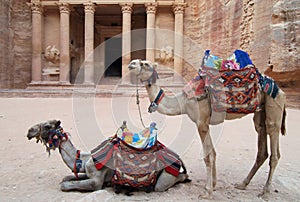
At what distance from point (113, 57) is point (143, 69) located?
26.9m

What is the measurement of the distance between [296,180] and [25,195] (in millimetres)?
3922

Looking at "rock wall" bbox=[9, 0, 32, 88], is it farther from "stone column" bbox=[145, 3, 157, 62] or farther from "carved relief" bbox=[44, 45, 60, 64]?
"stone column" bbox=[145, 3, 157, 62]

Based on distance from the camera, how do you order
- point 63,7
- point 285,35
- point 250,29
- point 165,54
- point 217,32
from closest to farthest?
point 285,35
point 250,29
point 217,32
point 63,7
point 165,54

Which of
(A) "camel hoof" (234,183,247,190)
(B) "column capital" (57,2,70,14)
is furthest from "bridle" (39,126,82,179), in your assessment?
(B) "column capital" (57,2,70,14)

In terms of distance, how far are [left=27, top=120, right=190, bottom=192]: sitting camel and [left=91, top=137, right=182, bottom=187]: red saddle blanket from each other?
0.08m

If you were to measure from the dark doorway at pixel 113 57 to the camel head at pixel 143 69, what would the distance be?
25130 mm

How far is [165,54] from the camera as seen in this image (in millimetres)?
21938

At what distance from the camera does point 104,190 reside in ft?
10.5

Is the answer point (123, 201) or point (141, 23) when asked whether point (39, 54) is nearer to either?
point (141, 23)

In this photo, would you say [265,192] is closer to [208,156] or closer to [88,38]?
[208,156]

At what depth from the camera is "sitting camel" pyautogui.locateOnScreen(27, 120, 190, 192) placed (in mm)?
3209

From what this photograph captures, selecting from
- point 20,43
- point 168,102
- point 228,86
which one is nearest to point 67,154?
point 168,102

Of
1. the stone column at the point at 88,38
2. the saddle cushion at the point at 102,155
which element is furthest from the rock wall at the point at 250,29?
the saddle cushion at the point at 102,155

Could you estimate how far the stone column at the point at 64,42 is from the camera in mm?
21312
